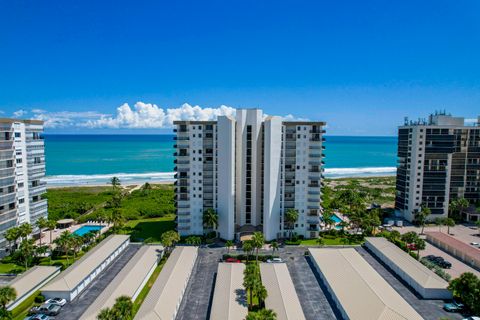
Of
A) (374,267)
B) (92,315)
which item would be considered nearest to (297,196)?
(374,267)

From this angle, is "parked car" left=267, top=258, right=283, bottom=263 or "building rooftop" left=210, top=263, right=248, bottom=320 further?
"parked car" left=267, top=258, right=283, bottom=263

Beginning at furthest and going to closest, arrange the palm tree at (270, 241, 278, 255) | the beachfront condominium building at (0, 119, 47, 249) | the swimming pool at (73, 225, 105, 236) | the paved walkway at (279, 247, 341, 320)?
1. the swimming pool at (73, 225, 105, 236)
2. the beachfront condominium building at (0, 119, 47, 249)
3. the palm tree at (270, 241, 278, 255)
4. the paved walkway at (279, 247, 341, 320)

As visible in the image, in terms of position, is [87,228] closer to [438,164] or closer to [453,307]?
[453,307]

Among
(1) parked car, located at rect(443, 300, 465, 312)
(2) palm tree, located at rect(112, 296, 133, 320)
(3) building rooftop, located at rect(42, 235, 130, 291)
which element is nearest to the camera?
(2) palm tree, located at rect(112, 296, 133, 320)

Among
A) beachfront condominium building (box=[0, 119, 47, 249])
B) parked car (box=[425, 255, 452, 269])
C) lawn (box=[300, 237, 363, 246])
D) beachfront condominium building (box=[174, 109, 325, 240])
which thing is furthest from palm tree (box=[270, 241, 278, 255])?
beachfront condominium building (box=[0, 119, 47, 249])

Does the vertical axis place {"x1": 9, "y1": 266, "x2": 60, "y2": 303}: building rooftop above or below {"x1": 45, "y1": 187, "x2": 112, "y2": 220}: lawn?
above

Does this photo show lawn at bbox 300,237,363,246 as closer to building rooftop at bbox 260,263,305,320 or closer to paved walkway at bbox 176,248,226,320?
building rooftop at bbox 260,263,305,320

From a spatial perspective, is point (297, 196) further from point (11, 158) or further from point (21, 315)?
point (11, 158)

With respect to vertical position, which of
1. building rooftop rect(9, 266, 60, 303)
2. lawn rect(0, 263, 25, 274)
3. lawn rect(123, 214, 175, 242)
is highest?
building rooftop rect(9, 266, 60, 303)
